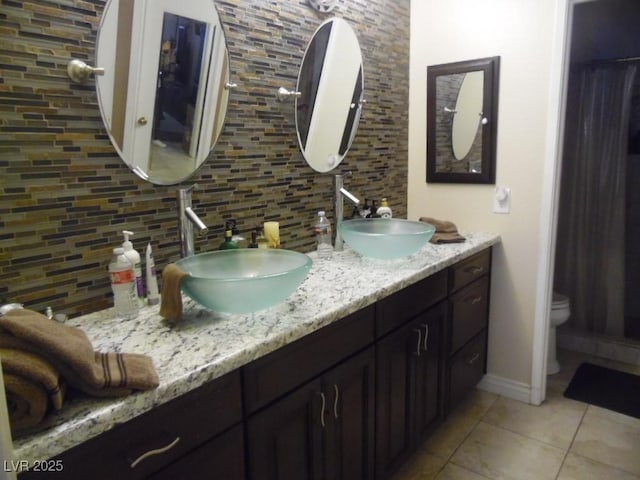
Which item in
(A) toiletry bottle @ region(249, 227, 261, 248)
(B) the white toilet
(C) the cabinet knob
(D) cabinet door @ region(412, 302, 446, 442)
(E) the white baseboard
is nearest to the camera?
(A) toiletry bottle @ region(249, 227, 261, 248)

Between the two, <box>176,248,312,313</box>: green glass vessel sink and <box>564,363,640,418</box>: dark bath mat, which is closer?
<box>176,248,312,313</box>: green glass vessel sink

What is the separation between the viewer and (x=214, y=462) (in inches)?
36.1

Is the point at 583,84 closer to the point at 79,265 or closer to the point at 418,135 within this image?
the point at 418,135

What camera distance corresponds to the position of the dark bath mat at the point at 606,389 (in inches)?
88.1

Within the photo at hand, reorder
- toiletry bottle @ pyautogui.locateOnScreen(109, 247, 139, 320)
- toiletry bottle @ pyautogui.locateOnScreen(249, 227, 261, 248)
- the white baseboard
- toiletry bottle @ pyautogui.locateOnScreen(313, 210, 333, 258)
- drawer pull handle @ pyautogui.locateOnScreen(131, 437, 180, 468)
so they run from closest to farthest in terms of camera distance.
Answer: drawer pull handle @ pyautogui.locateOnScreen(131, 437, 180, 468) < toiletry bottle @ pyautogui.locateOnScreen(109, 247, 139, 320) < toiletry bottle @ pyautogui.locateOnScreen(249, 227, 261, 248) < toiletry bottle @ pyautogui.locateOnScreen(313, 210, 333, 258) < the white baseboard

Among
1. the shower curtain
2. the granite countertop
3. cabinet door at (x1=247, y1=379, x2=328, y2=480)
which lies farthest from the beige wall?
cabinet door at (x1=247, y1=379, x2=328, y2=480)

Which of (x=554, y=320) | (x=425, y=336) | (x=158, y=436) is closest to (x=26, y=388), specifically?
(x=158, y=436)

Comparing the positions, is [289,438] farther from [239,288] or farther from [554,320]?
[554,320]

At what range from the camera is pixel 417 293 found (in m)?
1.61

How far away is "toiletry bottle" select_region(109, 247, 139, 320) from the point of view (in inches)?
44.4

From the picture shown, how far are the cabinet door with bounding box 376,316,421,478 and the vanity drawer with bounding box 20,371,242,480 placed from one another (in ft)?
2.08

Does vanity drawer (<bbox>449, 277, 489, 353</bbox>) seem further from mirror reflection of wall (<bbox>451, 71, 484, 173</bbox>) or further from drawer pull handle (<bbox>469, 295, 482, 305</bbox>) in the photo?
mirror reflection of wall (<bbox>451, 71, 484, 173</bbox>)

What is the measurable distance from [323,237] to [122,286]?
0.88m

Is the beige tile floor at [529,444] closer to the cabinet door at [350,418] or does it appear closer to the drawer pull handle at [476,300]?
the cabinet door at [350,418]
